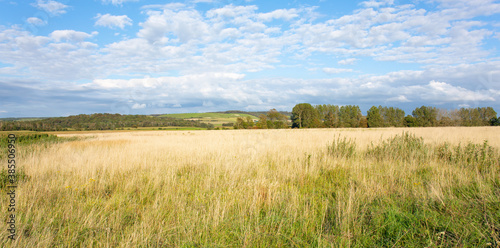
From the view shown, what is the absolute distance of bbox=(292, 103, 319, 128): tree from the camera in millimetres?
82625

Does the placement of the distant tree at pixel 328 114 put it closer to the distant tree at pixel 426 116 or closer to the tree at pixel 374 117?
the tree at pixel 374 117

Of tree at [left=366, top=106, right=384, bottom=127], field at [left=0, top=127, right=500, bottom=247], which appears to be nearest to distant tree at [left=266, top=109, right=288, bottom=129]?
tree at [left=366, top=106, right=384, bottom=127]

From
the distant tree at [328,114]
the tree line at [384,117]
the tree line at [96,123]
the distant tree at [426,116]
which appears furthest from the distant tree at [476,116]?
the tree line at [96,123]

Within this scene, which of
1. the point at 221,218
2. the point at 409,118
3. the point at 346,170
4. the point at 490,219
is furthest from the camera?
the point at 409,118

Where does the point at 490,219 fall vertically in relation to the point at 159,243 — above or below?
above

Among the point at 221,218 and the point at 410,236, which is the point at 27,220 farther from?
the point at 410,236

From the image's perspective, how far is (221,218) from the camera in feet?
10.7

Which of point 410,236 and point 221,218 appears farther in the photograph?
point 221,218

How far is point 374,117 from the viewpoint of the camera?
258ft

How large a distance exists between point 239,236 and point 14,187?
17.7 feet

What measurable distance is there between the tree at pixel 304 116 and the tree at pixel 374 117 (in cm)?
1811

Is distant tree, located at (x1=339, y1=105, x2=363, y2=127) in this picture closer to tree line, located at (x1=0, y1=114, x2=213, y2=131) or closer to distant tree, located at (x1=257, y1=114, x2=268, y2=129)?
distant tree, located at (x1=257, y1=114, x2=268, y2=129)

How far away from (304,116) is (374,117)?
79.6 feet

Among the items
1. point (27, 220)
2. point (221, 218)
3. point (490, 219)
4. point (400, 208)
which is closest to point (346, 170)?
point (400, 208)
